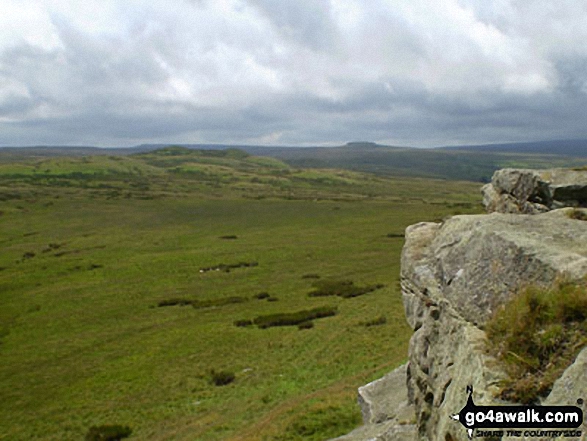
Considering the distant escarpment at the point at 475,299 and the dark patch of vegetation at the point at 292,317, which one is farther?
the dark patch of vegetation at the point at 292,317

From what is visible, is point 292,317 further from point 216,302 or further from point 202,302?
point 202,302

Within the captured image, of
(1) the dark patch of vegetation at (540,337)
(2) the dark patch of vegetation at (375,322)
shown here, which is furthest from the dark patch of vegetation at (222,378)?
(1) the dark patch of vegetation at (540,337)

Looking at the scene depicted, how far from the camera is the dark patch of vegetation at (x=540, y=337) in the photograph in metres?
6.78

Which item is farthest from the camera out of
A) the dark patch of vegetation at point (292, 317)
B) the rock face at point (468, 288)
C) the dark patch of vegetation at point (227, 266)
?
the dark patch of vegetation at point (227, 266)

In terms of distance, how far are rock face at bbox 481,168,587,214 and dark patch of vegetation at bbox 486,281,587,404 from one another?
8.71 metres

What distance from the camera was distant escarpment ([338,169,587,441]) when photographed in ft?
23.5

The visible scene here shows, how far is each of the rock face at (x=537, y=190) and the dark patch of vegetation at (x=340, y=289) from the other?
29585 millimetres

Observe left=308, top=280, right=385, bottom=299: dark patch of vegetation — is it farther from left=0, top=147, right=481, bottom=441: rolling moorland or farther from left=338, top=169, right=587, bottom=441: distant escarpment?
left=338, top=169, right=587, bottom=441: distant escarpment

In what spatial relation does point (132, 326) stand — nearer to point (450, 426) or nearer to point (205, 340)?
point (205, 340)

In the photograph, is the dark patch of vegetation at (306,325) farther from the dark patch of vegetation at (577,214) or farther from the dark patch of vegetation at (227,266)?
the dark patch of vegetation at (577,214)

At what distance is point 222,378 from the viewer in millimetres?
27438

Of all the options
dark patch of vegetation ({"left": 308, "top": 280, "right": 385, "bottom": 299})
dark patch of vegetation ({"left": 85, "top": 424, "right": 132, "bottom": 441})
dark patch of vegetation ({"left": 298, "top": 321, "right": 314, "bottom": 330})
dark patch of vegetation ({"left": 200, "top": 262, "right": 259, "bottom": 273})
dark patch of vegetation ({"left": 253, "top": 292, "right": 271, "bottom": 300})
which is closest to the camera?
dark patch of vegetation ({"left": 85, "top": 424, "right": 132, "bottom": 441})

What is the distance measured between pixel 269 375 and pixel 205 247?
174ft

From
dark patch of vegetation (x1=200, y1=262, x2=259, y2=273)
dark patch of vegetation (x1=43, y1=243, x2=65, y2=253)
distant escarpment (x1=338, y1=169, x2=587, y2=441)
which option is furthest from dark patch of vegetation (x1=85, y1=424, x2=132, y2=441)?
dark patch of vegetation (x1=43, y1=243, x2=65, y2=253)
